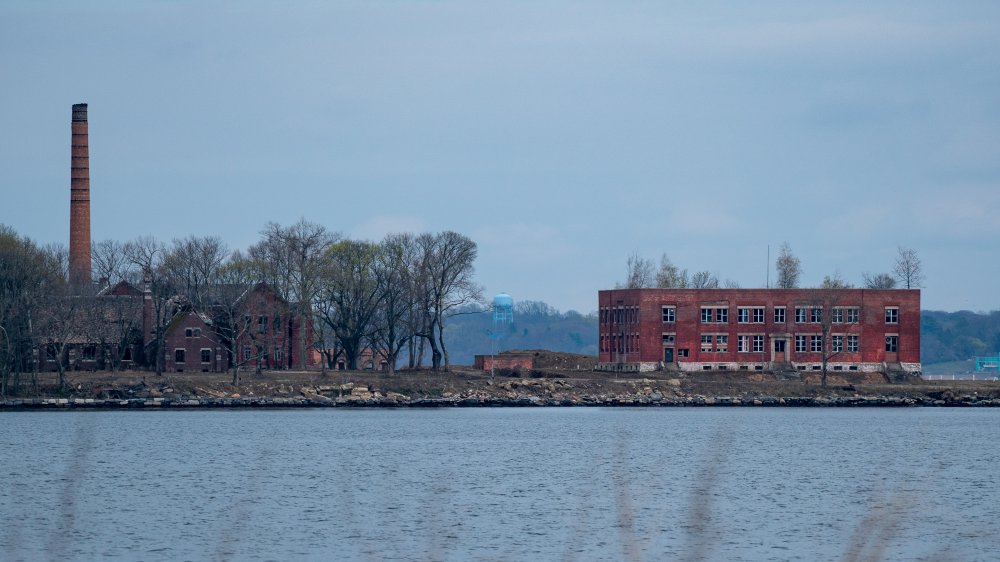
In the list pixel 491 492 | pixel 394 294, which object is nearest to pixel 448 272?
pixel 394 294

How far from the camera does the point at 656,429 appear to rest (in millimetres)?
81000

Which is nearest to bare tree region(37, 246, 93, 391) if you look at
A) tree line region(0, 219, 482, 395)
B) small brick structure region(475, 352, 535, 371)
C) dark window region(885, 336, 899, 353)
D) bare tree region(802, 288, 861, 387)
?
tree line region(0, 219, 482, 395)

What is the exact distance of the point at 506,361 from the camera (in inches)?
4879

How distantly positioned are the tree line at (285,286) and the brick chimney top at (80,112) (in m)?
11.2

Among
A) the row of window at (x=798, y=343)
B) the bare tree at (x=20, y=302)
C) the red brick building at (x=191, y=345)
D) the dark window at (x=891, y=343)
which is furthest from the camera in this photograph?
the dark window at (x=891, y=343)

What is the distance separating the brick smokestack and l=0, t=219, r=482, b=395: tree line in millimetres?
1427

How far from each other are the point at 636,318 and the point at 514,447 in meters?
52.0

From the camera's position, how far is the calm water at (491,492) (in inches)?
1403

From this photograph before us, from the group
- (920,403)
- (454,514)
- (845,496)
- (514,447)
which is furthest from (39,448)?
(920,403)

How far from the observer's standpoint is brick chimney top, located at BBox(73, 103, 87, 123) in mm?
117562

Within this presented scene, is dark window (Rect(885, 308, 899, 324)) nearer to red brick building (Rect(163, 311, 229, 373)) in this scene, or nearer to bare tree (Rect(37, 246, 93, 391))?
red brick building (Rect(163, 311, 229, 373))

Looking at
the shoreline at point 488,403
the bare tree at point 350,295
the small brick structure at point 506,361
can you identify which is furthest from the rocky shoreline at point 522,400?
the bare tree at point 350,295

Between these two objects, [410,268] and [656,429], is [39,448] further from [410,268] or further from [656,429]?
[410,268]

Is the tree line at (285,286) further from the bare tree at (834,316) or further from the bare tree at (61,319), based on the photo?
the bare tree at (834,316)
